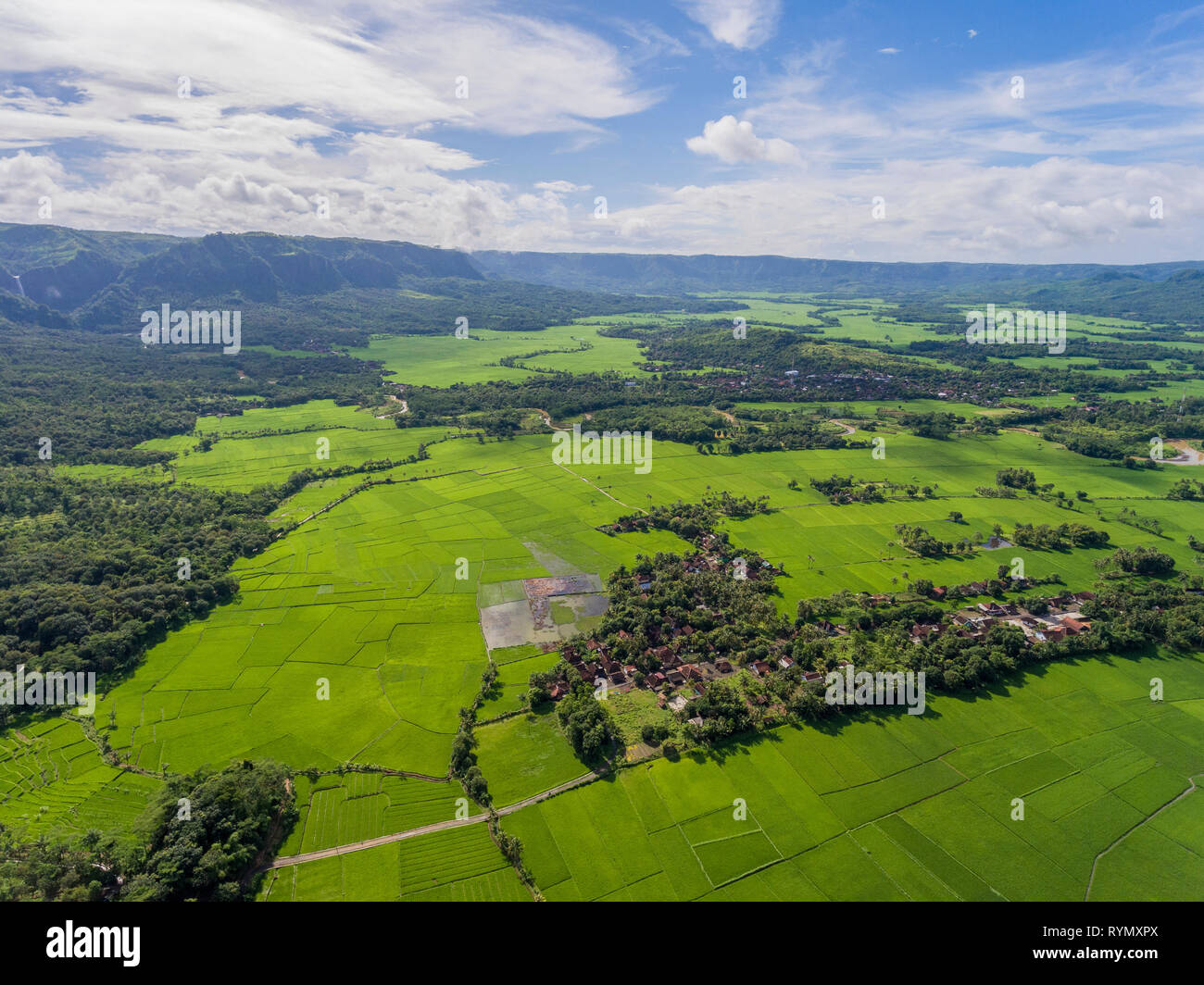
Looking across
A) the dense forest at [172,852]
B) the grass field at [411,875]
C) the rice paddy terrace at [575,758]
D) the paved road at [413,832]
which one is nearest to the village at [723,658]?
the rice paddy terrace at [575,758]

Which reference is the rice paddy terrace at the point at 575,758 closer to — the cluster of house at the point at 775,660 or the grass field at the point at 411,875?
the grass field at the point at 411,875

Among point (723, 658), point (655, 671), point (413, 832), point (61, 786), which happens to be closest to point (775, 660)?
point (723, 658)

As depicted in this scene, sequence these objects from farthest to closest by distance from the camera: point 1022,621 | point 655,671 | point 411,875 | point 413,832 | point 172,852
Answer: point 1022,621 → point 655,671 → point 413,832 → point 411,875 → point 172,852

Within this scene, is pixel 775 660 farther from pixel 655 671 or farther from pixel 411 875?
pixel 411 875

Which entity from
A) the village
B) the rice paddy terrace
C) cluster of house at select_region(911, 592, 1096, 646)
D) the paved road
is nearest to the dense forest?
the paved road

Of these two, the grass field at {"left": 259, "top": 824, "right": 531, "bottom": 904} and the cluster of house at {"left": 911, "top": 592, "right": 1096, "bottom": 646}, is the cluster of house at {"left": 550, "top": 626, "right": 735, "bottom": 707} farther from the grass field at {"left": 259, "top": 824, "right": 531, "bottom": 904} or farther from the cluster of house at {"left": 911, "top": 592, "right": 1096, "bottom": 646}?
the cluster of house at {"left": 911, "top": 592, "right": 1096, "bottom": 646}
